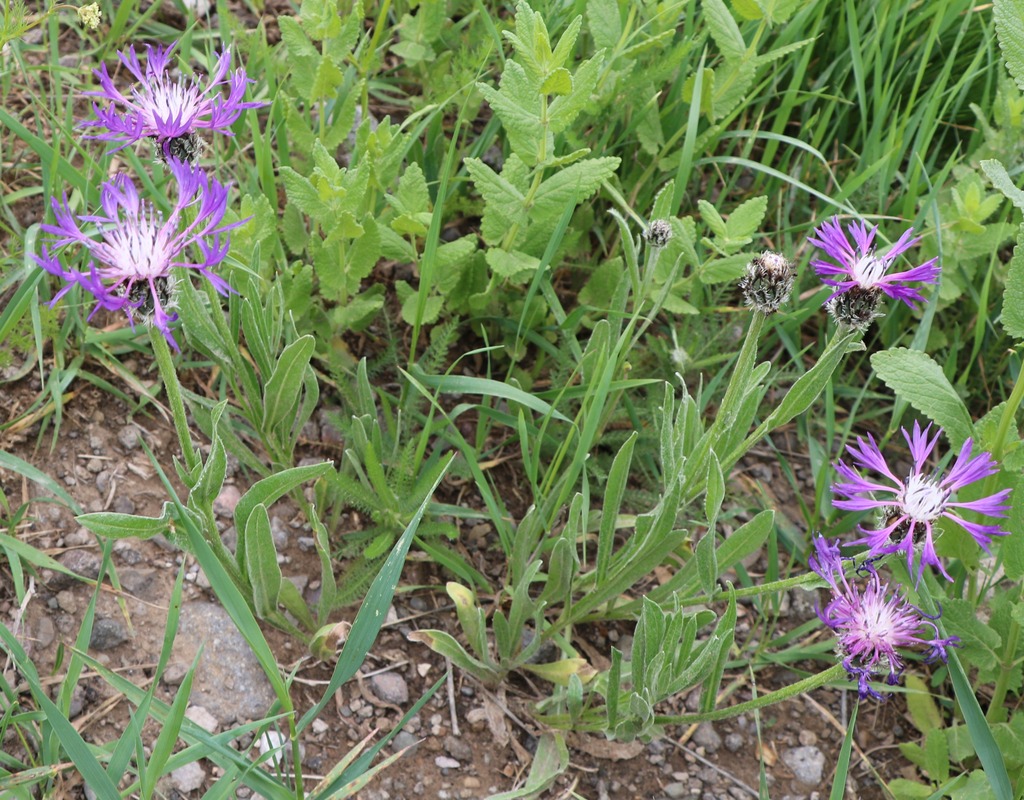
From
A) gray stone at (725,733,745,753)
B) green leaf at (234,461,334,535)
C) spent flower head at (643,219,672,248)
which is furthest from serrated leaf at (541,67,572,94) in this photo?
gray stone at (725,733,745,753)

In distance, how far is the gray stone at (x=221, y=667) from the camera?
93.4 inches

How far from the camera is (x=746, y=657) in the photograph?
9.04 ft

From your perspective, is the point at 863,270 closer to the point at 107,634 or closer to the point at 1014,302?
the point at 1014,302

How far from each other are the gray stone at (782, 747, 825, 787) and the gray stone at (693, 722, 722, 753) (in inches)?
6.6

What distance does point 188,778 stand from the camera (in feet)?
7.28

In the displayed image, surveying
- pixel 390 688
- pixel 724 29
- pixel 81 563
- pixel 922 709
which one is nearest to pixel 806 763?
pixel 922 709

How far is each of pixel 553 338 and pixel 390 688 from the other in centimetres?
106

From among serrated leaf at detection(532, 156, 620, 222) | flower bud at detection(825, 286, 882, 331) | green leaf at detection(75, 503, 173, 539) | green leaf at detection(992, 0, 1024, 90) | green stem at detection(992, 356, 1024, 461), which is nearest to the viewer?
green leaf at detection(75, 503, 173, 539)

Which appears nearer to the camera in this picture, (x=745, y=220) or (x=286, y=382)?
(x=286, y=382)

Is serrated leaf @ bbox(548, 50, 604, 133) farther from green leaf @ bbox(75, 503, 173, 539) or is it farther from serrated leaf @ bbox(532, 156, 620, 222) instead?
green leaf @ bbox(75, 503, 173, 539)

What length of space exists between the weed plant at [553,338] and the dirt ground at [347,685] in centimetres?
6

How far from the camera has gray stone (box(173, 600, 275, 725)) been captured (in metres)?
2.37

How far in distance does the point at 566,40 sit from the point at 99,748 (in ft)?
5.82

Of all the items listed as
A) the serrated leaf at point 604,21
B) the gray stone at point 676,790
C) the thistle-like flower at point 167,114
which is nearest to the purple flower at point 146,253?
the thistle-like flower at point 167,114
